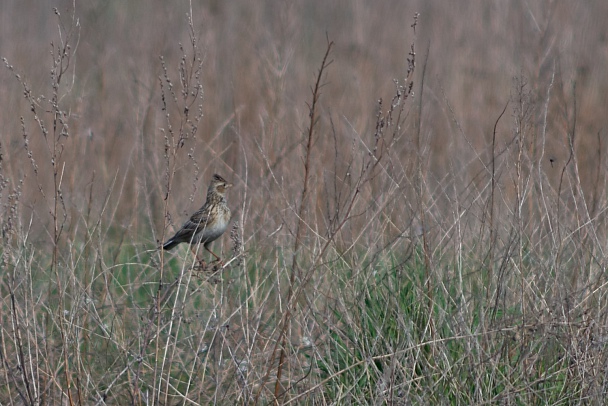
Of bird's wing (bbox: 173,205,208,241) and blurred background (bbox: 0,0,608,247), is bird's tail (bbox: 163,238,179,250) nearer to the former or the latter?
bird's wing (bbox: 173,205,208,241)

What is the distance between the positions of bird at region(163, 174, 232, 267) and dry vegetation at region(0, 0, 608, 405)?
0.14m

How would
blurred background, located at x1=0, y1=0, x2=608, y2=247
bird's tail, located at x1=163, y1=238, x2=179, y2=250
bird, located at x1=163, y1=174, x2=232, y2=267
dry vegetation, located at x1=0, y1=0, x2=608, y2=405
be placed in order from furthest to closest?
blurred background, located at x1=0, y1=0, x2=608, y2=247
bird's tail, located at x1=163, y1=238, x2=179, y2=250
bird, located at x1=163, y1=174, x2=232, y2=267
dry vegetation, located at x1=0, y1=0, x2=608, y2=405

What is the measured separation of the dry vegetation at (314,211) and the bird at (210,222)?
0.14 m

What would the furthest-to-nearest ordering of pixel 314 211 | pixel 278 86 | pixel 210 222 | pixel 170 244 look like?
pixel 278 86 < pixel 170 244 < pixel 210 222 < pixel 314 211

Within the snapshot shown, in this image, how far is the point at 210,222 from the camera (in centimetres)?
489

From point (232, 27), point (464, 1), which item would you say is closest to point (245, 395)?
point (232, 27)

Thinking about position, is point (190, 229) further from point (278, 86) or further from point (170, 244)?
point (278, 86)

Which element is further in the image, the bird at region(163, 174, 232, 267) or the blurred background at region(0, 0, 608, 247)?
the blurred background at region(0, 0, 608, 247)

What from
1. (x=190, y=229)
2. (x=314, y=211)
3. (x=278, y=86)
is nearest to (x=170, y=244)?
(x=190, y=229)

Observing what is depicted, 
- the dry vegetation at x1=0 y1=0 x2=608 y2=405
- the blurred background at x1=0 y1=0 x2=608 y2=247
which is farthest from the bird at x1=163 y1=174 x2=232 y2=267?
the blurred background at x1=0 y1=0 x2=608 y2=247

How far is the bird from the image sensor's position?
4.84 m

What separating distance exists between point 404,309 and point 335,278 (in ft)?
1.01

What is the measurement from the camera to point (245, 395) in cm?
303

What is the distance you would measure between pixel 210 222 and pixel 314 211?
110cm
